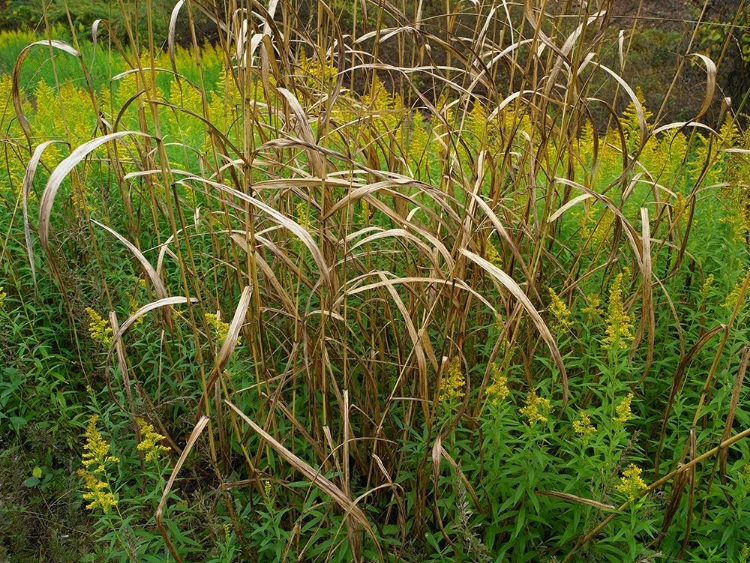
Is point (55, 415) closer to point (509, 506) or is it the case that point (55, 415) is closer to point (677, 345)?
point (509, 506)

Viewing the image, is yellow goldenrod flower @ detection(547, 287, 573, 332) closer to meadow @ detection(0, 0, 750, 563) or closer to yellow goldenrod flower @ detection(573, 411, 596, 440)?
meadow @ detection(0, 0, 750, 563)

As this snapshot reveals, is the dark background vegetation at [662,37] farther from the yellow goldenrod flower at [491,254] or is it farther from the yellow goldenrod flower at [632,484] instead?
the yellow goldenrod flower at [632,484]

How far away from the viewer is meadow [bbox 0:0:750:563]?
1924 mm

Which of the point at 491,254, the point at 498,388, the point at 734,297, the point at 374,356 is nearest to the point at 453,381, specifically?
the point at 498,388

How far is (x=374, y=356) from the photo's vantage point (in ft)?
7.45

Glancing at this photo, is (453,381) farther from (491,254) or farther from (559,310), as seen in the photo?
(491,254)

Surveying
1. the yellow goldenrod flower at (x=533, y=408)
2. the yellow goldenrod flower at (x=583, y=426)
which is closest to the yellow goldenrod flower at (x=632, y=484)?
the yellow goldenrod flower at (x=583, y=426)

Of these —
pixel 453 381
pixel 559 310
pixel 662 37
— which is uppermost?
pixel 559 310

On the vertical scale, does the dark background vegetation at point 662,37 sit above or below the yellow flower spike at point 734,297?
below

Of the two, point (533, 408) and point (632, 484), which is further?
point (533, 408)

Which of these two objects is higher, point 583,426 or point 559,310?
point 559,310

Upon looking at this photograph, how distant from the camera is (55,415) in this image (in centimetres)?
270

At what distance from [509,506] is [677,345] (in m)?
0.99

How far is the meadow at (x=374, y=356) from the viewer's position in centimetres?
192
